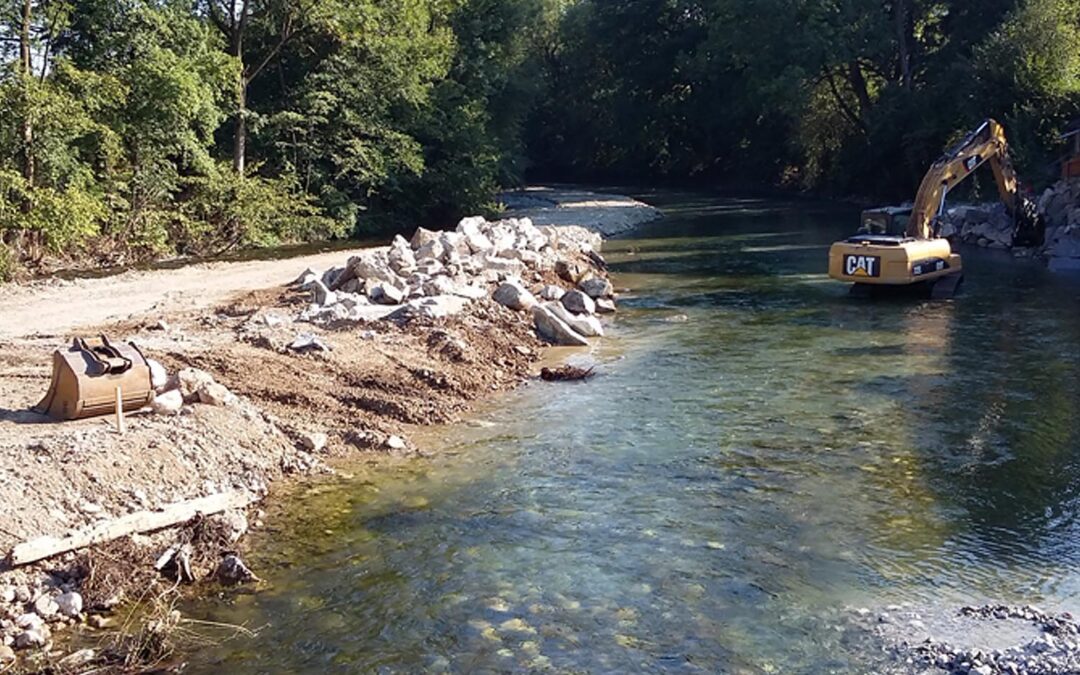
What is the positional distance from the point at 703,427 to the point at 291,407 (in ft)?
13.8

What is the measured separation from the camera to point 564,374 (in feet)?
44.3

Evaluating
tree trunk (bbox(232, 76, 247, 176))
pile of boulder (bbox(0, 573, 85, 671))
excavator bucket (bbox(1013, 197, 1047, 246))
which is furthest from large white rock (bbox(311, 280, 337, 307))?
excavator bucket (bbox(1013, 197, 1047, 246))

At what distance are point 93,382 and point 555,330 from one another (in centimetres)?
807

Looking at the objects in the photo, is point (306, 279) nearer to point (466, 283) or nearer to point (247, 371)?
point (466, 283)

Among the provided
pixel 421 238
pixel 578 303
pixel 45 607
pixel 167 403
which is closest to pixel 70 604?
pixel 45 607

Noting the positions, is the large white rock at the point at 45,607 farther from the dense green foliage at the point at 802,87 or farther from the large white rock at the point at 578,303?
the dense green foliage at the point at 802,87

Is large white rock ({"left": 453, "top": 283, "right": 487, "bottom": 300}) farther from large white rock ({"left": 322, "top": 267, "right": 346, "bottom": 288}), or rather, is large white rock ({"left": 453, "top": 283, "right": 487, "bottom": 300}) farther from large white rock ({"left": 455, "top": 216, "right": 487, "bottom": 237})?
large white rock ({"left": 455, "top": 216, "right": 487, "bottom": 237})

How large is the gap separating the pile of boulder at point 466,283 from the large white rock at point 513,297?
16mm

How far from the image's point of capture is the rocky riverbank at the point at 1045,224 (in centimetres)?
2417

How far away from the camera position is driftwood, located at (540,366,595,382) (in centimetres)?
1344

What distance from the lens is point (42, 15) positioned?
22906mm

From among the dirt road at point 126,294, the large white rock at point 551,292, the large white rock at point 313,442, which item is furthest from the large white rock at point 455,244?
the large white rock at point 313,442

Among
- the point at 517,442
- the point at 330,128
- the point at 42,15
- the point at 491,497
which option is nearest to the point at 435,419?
the point at 517,442

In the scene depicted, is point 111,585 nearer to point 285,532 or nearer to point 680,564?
point 285,532
